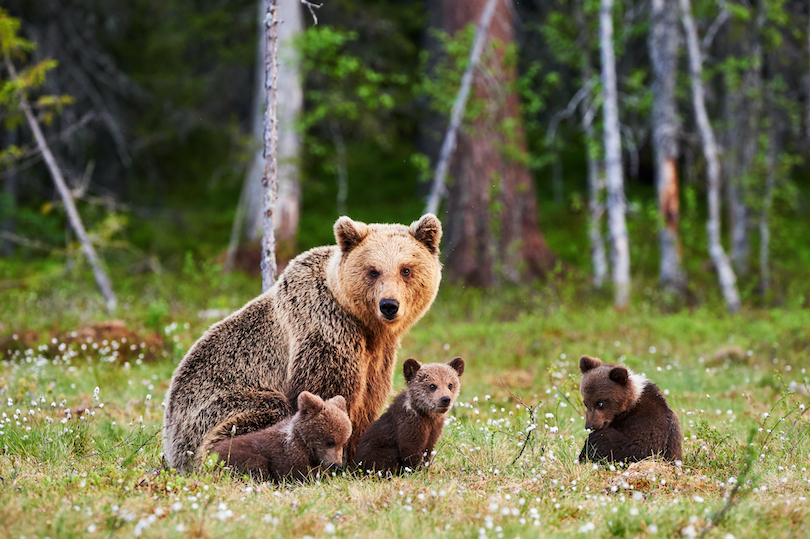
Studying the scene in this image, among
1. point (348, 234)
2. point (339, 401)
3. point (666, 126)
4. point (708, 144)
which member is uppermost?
point (666, 126)

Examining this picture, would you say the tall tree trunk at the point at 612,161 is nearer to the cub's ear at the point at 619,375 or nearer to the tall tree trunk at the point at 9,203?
the cub's ear at the point at 619,375

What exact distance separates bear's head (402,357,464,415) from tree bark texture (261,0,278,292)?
251cm

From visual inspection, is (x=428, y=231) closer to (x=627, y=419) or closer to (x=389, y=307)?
(x=389, y=307)

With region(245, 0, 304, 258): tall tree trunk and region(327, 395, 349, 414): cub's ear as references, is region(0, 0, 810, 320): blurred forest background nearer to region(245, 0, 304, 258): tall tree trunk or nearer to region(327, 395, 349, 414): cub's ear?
region(245, 0, 304, 258): tall tree trunk

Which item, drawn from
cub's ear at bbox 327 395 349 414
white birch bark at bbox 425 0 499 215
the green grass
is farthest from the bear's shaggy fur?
white birch bark at bbox 425 0 499 215

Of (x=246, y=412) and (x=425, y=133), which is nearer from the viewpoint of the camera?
(x=246, y=412)

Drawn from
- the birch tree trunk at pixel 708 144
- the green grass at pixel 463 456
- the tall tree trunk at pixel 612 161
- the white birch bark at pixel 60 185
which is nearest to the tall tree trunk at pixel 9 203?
the white birch bark at pixel 60 185

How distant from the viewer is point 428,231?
6156 mm

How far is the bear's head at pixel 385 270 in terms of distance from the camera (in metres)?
5.79

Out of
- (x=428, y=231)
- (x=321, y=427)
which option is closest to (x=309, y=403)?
(x=321, y=427)

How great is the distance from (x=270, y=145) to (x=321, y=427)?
140 inches

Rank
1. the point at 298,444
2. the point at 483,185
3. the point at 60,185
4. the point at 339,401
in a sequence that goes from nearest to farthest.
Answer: the point at 298,444 < the point at 339,401 < the point at 60,185 < the point at 483,185

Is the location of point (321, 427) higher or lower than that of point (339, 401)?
lower

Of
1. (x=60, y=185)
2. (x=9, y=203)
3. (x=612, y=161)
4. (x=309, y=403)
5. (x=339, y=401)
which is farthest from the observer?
(x=9, y=203)
